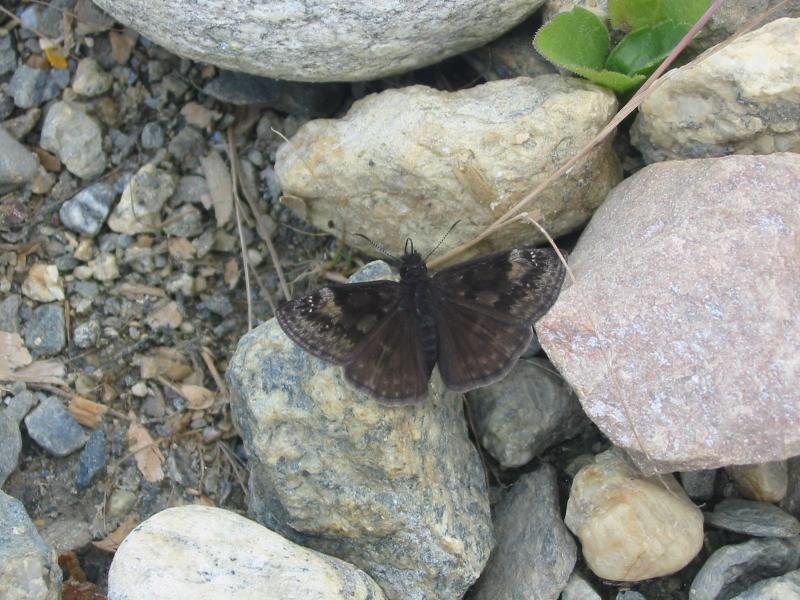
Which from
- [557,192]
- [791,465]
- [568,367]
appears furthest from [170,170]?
[791,465]

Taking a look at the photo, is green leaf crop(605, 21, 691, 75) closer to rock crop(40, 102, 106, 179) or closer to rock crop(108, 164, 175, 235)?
rock crop(108, 164, 175, 235)

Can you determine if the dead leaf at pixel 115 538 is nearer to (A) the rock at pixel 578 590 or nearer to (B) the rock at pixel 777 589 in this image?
(A) the rock at pixel 578 590

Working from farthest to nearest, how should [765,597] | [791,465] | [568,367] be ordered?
[791,465] < [568,367] < [765,597]

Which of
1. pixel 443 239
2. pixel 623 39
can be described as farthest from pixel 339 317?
pixel 623 39

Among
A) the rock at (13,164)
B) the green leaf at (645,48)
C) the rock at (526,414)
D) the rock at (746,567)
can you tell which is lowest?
the rock at (746,567)

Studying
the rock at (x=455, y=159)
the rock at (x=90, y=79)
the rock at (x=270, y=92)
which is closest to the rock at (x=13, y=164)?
the rock at (x=90, y=79)

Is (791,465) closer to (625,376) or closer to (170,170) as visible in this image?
(625,376)

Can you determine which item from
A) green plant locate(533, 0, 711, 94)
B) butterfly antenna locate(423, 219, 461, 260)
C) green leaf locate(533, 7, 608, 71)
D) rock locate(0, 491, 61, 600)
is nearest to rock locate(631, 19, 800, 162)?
green plant locate(533, 0, 711, 94)
